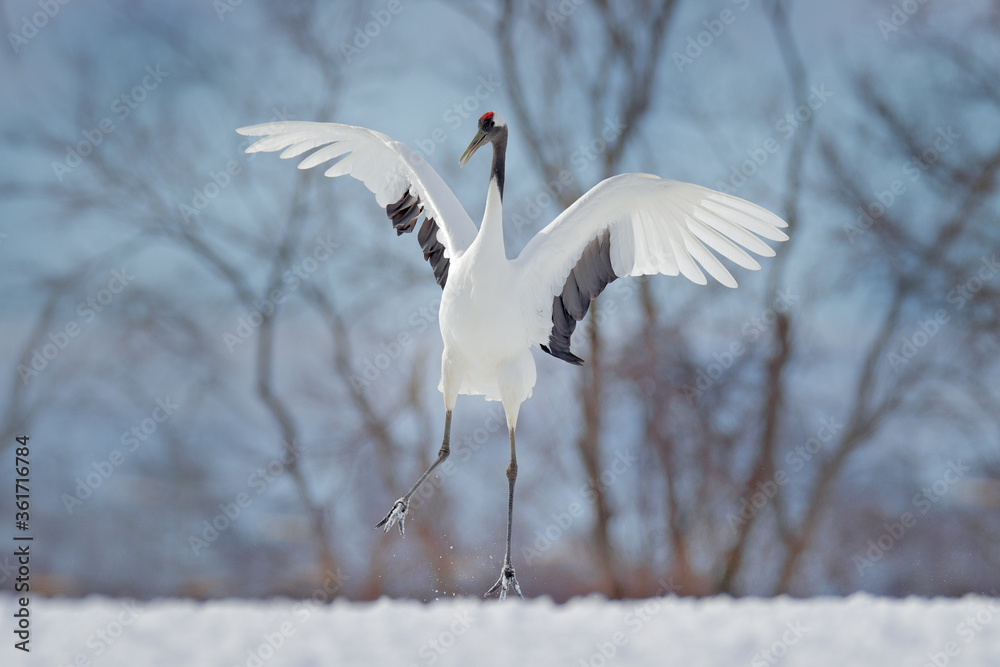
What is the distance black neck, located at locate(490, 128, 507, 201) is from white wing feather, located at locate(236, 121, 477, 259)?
37 centimetres

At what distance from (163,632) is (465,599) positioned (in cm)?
159

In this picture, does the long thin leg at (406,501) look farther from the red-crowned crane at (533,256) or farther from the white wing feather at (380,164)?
the white wing feather at (380,164)

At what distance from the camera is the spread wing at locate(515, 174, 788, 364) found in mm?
4012

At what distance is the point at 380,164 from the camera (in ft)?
15.9

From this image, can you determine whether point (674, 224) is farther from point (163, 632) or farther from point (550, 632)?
point (163, 632)

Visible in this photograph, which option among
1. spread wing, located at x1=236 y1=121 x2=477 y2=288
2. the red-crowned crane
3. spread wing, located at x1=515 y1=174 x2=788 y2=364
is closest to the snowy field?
the red-crowned crane

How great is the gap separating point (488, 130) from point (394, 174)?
908mm

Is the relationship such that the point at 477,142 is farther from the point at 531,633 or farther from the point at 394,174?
the point at 531,633

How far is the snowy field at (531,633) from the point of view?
151 inches

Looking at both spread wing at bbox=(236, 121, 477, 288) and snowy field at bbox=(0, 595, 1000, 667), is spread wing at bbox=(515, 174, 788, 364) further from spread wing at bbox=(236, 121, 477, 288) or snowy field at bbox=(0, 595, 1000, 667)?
snowy field at bbox=(0, 595, 1000, 667)

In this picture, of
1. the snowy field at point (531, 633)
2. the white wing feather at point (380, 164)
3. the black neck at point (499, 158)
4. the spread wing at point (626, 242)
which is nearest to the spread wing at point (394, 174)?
the white wing feather at point (380, 164)

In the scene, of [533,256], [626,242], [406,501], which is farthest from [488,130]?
[406,501]

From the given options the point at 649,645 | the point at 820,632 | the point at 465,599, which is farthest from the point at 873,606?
the point at 465,599

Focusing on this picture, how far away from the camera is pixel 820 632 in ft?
13.2
